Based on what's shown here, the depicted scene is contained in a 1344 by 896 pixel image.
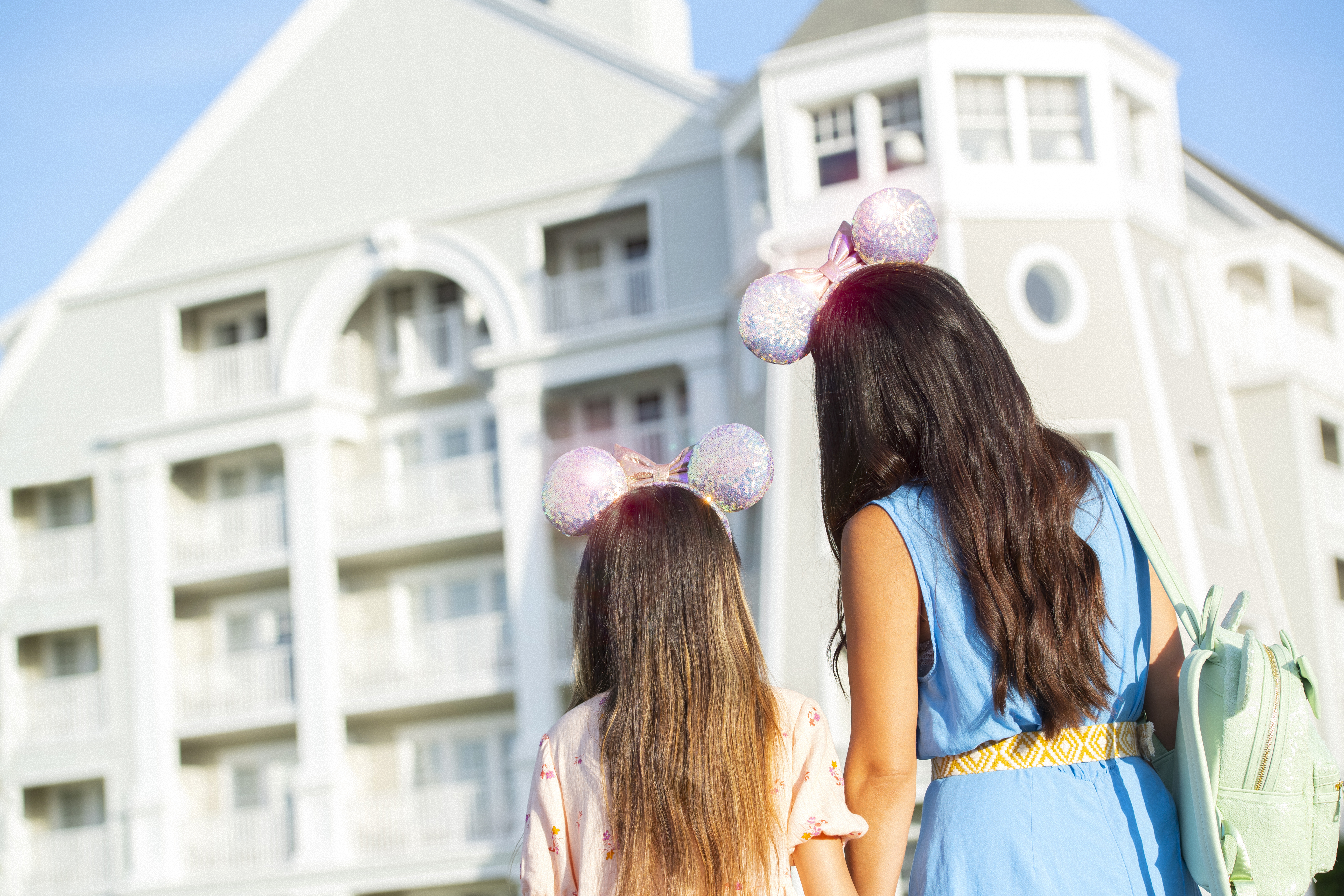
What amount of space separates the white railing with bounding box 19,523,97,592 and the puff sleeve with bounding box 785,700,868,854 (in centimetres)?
2569

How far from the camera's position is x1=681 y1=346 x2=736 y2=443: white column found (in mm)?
22875

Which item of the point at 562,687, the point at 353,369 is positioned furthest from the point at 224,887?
the point at 353,369

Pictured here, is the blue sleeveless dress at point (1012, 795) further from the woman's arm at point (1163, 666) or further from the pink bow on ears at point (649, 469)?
the pink bow on ears at point (649, 469)

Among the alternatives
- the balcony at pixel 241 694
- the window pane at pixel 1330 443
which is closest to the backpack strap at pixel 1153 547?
the balcony at pixel 241 694

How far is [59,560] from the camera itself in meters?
27.1

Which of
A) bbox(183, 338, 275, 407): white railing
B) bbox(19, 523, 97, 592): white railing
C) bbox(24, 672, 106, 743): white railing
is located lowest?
bbox(24, 672, 106, 743): white railing

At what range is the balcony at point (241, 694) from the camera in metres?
25.0

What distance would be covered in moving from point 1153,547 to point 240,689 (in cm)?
2424

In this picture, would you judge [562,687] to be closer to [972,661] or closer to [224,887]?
[224,887]

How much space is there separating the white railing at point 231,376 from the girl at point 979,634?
24175 mm

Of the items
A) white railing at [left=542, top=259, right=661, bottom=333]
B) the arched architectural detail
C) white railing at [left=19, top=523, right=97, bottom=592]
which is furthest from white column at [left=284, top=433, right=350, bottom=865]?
white railing at [left=542, top=259, right=661, bottom=333]

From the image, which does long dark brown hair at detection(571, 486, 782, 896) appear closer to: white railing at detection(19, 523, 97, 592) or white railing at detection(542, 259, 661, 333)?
white railing at detection(542, 259, 661, 333)

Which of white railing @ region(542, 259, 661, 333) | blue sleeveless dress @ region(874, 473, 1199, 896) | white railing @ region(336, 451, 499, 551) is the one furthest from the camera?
white railing @ region(336, 451, 499, 551)

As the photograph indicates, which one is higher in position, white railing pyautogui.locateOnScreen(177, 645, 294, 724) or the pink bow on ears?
the pink bow on ears
